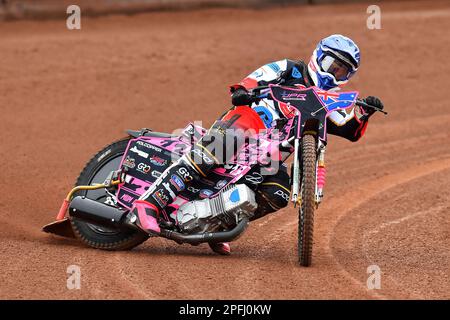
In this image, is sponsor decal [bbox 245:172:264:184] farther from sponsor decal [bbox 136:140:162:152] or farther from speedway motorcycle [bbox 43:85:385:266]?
sponsor decal [bbox 136:140:162:152]

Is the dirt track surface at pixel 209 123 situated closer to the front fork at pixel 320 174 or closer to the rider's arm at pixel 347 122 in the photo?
the front fork at pixel 320 174

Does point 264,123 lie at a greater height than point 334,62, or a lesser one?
lesser

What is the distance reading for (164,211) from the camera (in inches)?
355

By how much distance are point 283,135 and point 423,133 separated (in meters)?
6.43

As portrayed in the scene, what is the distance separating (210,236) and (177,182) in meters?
0.56

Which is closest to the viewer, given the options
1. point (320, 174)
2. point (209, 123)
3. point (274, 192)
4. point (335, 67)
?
point (320, 174)

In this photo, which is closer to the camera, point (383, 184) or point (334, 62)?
point (334, 62)

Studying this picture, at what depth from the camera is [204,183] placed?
9.00 meters

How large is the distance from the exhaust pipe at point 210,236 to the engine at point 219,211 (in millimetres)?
105

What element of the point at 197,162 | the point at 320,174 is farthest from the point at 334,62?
the point at 197,162

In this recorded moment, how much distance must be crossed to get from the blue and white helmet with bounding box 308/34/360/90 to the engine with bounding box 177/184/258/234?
1196 millimetres

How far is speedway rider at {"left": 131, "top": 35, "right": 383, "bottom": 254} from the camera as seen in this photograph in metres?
8.74

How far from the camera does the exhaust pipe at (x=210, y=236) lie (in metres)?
8.62

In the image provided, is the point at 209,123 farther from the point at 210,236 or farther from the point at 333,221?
the point at 210,236
